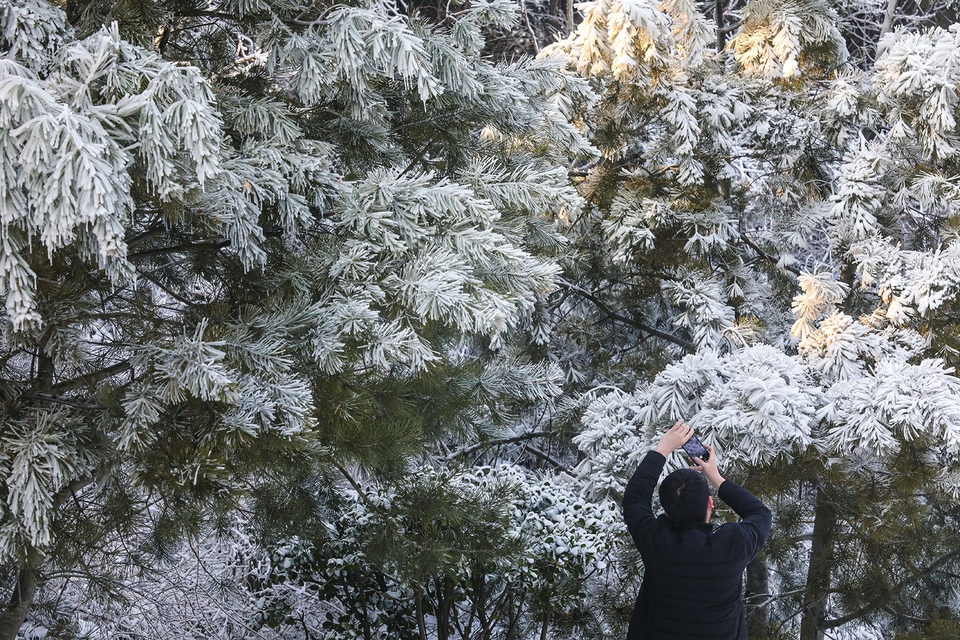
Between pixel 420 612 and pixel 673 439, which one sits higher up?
pixel 673 439

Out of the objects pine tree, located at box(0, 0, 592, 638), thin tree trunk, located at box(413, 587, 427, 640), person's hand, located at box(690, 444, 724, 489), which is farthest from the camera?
thin tree trunk, located at box(413, 587, 427, 640)

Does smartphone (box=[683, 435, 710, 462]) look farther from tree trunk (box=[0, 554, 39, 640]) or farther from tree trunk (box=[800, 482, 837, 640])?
tree trunk (box=[0, 554, 39, 640])

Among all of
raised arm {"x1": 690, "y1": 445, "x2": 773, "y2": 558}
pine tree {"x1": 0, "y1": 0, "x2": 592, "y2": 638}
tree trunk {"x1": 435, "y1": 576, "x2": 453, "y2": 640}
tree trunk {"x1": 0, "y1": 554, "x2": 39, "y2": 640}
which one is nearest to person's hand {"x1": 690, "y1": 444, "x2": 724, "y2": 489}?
raised arm {"x1": 690, "y1": 445, "x2": 773, "y2": 558}

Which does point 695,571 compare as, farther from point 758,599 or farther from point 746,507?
point 758,599

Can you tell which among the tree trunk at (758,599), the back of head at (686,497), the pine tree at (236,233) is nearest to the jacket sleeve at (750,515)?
the back of head at (686,497)

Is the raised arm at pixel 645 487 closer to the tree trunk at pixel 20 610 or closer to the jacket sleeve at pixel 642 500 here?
the jacket sleeve at pixel 642 500

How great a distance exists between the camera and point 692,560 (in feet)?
6.24

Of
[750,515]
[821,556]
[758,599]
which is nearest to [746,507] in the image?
[750,515]

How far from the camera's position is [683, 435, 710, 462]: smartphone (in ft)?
7.00

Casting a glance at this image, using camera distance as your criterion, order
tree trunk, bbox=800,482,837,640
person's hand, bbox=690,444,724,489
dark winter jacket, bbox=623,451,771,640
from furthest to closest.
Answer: tree trunk, bbox=800,482,837,640 < person's hand, bbox=690,444,724,489 < dark winter jacket, bbox=623,451,771,640

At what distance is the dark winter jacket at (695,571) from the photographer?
1.90 m

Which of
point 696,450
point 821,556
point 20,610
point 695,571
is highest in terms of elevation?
point 821,556

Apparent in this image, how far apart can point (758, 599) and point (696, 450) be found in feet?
5.94

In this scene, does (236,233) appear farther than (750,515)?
No
